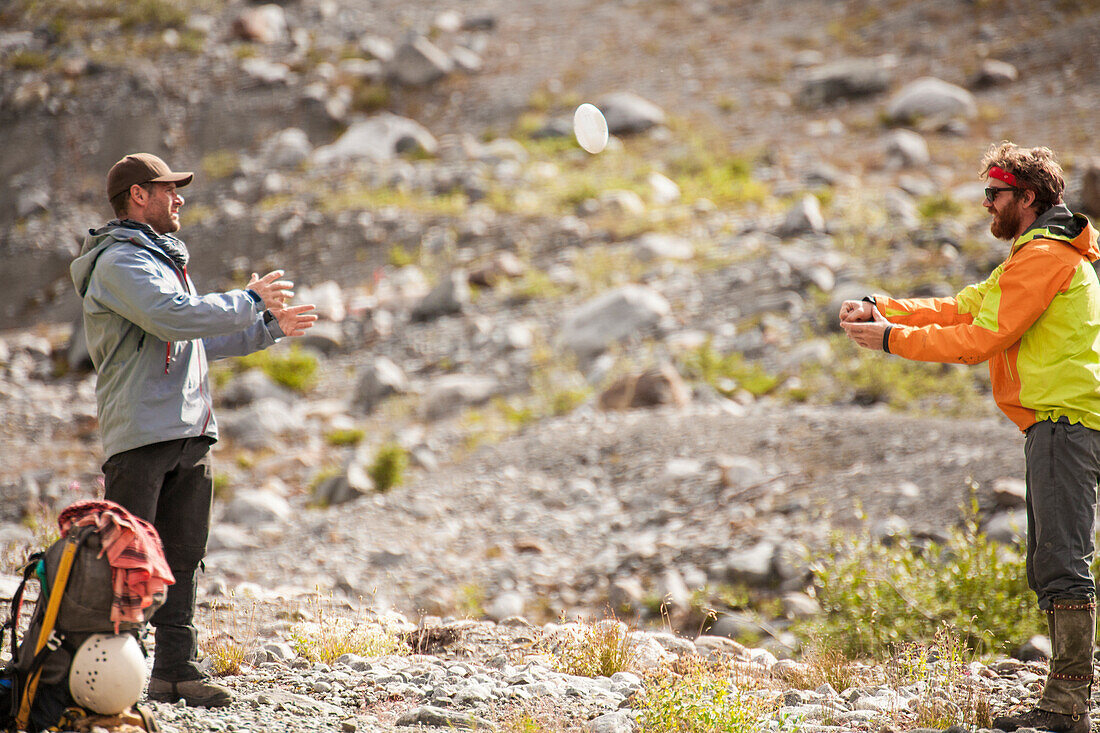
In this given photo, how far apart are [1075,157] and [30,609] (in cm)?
1538

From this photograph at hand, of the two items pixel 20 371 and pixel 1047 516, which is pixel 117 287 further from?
pixel 20 371

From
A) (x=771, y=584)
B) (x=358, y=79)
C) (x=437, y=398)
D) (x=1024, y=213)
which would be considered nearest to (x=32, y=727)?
(x=1024, y=213)

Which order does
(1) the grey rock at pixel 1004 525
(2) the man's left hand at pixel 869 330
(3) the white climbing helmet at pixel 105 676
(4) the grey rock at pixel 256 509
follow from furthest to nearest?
(4) the grey rock at pixel 256 509, (1) the grey rock at pixel 1004 525, (2) the man's left hand at pixel 869 330, (3) the white climbing helmet at pixel 105 676

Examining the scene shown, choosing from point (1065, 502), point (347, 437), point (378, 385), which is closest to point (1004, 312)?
point (1065, 502)

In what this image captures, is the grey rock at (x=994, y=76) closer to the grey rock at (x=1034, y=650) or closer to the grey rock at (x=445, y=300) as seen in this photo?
the grey rock at (x=445, y=300)

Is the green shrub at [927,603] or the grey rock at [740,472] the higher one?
the grey rock at [740,472]

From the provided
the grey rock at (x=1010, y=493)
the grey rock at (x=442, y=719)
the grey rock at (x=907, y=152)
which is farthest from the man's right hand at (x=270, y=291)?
the grey rock at (x=907, y=152)

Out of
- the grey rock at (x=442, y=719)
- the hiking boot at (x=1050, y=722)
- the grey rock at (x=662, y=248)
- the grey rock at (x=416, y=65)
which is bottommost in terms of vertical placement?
the grey rock at (x=442, y=719)

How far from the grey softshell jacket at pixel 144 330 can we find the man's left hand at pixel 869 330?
244cm

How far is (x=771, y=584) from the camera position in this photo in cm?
694

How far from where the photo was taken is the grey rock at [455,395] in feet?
36.7

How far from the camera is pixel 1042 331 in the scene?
3.74 metres

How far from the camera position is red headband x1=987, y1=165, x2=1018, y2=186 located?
12.6 ft

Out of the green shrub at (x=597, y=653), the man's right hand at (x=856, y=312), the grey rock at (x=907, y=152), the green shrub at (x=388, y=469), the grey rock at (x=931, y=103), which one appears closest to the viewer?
the man's right hand at (x=856, y=312)
